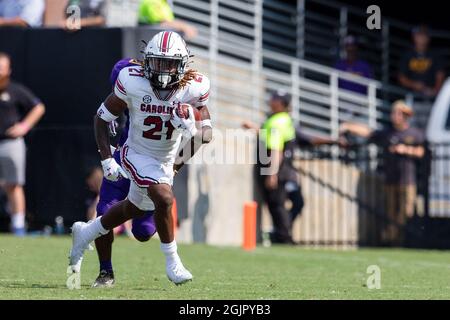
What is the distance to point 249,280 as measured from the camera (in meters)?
11.4

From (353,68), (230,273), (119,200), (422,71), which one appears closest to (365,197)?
(353,68)

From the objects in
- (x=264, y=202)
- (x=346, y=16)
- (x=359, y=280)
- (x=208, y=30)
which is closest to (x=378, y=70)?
(x=346, y=16)

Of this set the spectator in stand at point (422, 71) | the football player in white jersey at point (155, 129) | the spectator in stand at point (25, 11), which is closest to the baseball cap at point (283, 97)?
the spectator in stand at point (25, 11)

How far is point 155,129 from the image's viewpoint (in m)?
10.0

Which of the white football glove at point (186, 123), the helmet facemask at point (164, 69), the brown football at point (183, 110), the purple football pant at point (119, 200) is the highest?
the helmet facemask at point (164, 69)

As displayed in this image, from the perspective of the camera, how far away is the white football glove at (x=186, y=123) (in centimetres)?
983

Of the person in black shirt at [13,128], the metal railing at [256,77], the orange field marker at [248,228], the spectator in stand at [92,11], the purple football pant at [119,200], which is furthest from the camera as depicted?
the metal railing at [256,77]

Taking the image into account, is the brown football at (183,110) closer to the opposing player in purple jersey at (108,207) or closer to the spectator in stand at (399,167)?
the opposing player in purple jersey at (108,207)

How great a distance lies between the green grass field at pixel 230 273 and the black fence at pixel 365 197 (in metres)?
1.64

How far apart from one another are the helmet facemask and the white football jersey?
9 cm

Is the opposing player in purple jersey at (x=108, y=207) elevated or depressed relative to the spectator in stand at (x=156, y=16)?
depressed

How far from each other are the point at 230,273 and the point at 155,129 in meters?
2.62

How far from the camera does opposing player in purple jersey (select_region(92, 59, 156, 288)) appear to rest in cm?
1038
